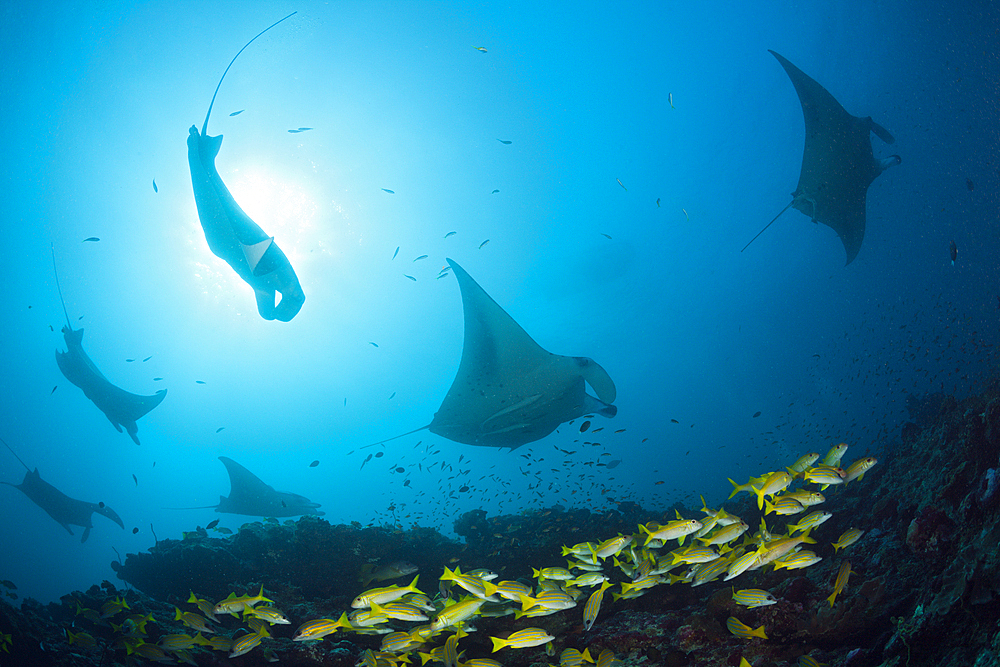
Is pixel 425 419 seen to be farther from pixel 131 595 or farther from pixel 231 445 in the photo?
pixel 131 595

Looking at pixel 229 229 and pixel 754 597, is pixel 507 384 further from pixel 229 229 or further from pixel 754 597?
pixel 229 229

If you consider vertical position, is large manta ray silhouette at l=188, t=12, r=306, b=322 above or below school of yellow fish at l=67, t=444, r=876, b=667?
above

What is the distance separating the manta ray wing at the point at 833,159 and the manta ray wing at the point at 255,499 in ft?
48.9

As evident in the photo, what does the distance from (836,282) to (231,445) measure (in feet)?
180

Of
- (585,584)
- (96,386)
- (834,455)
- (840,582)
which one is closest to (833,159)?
(834,455)

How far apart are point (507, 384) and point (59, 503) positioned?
16600mm

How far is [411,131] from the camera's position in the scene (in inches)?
474

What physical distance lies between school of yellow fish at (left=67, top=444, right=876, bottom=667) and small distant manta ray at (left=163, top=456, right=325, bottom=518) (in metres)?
6.19

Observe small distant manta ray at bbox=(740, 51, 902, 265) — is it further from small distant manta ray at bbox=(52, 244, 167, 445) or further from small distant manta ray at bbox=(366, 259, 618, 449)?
small distant manta ray at bbox=(52, 244, 167, 445)

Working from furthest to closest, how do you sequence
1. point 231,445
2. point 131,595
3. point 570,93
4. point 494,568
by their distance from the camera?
point 231,445 < point 570,93 < point 494,568 < point 131,595

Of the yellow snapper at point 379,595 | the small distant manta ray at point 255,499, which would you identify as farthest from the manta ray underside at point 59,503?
the yellow snapper at point 379,595

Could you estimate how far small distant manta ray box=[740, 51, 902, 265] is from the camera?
6.92 meters

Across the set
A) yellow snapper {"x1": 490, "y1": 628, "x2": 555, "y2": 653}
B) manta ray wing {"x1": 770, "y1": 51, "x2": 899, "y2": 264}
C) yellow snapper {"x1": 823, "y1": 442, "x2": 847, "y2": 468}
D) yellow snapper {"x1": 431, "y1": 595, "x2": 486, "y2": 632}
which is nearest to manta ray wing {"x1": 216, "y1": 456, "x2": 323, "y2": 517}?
yellow snapper {"x1": 431, "y1": 595, "x2": 486, "y2": 632}

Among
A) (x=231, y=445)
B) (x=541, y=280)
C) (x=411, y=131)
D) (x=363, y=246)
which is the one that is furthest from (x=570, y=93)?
(x=231, y=445)
